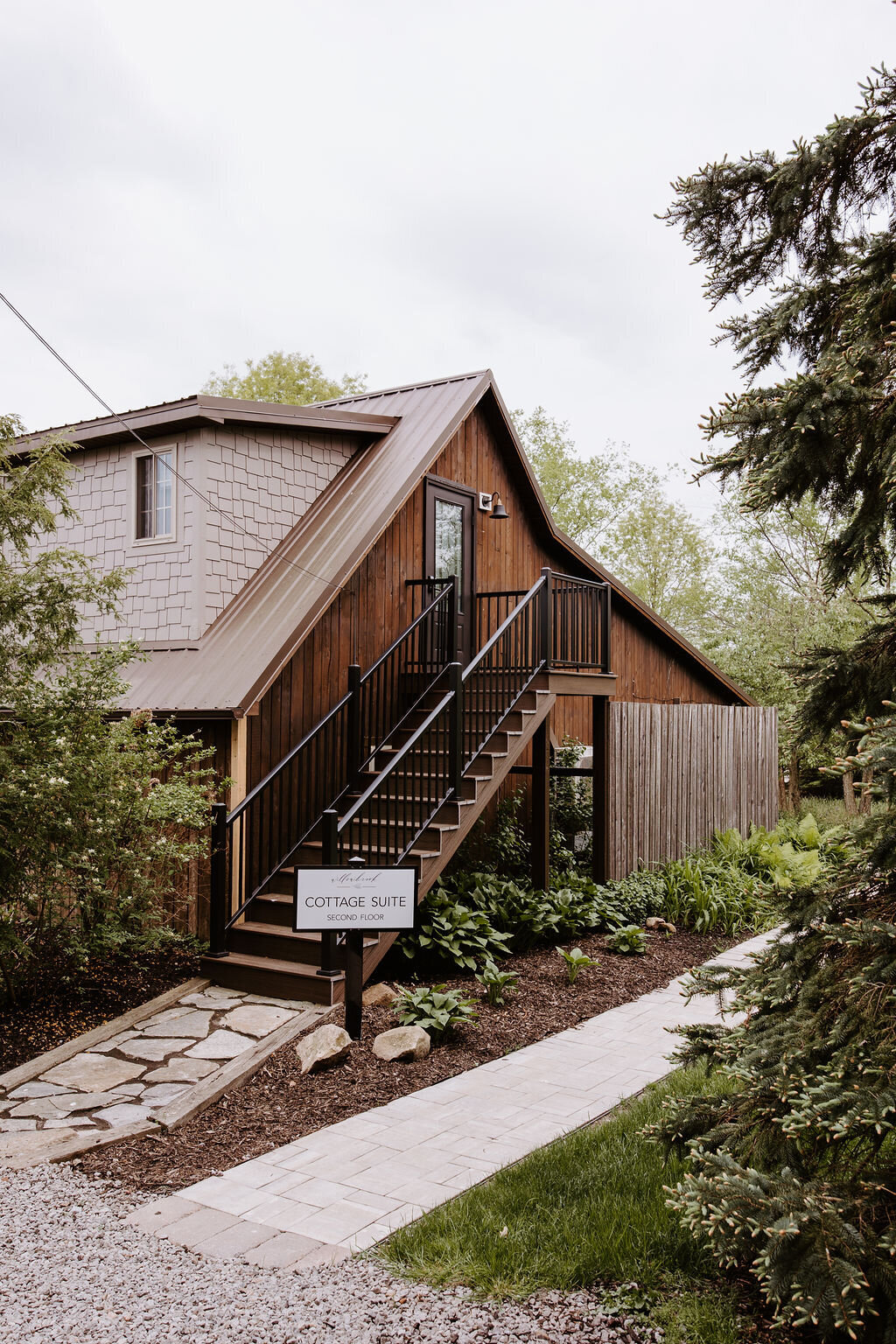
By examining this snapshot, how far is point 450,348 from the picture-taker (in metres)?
66.8

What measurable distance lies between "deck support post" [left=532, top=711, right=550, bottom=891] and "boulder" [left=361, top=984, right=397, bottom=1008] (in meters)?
3.08

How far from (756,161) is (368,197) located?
712 inches

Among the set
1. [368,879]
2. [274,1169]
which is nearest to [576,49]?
[368,879]

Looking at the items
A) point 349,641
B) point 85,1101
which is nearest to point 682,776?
point 349,641

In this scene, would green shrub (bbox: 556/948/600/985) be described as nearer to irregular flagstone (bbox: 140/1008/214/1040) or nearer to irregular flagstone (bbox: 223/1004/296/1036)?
irregular flagstone (bbox: 223/1004/296/1036)

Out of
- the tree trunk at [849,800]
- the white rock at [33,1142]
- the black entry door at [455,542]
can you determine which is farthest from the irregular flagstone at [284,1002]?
the tree trunk at [849,800]

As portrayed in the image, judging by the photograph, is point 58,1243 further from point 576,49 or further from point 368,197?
point 368,197

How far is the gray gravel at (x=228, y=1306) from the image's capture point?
10.1 ft

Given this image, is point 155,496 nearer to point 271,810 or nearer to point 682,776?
point 271,810

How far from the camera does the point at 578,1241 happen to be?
3572mm

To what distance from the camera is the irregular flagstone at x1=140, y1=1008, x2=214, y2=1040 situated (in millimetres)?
6285

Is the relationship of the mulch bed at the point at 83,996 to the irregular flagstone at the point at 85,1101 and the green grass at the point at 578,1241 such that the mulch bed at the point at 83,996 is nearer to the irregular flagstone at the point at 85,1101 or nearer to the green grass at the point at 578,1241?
the irregular flagstone at the point at 85,1101

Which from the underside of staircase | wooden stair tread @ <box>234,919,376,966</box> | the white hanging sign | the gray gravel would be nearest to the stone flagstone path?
the underside of staircase

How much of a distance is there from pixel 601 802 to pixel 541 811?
0.91 m
